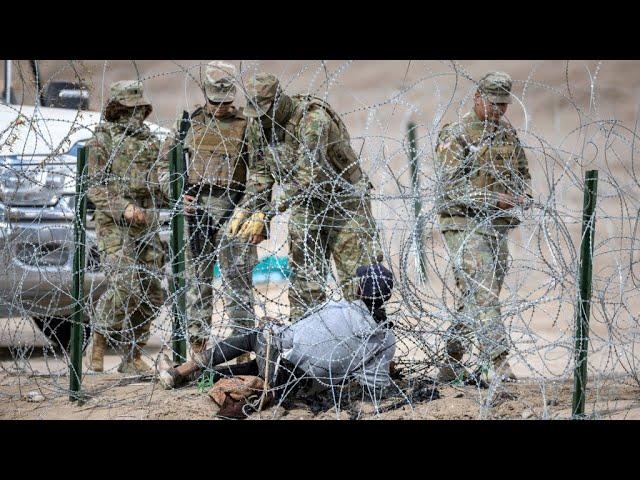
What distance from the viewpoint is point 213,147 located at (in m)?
6.65

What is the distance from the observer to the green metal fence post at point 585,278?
16.3 ft

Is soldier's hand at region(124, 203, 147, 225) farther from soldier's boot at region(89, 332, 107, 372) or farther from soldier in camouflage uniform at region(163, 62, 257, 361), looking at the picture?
soldier's boot at region(89, 332, 107, 372)

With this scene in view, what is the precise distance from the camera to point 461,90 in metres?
13.7

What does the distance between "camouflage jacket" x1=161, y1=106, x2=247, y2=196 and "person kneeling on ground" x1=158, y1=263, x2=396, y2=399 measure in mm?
1396

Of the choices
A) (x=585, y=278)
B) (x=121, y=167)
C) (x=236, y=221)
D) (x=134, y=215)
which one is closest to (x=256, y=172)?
(x=236, y=221)

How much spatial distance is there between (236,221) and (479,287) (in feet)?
4.84

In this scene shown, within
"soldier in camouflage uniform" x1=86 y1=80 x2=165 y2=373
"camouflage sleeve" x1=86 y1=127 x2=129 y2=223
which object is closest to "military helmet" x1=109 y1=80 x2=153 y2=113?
"soldier in camouflage uniform" x1=86 y1=80 x2=165 y2=373

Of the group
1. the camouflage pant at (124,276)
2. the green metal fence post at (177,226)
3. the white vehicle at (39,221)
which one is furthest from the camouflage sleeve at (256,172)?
the camouflage pant at (124,276)

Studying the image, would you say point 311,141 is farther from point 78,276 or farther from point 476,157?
point 78,276

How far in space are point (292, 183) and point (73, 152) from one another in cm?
256

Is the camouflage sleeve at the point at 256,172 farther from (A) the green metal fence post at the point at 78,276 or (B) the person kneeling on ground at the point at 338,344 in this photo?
(B) the person kneeling on ground at the point at 338,344

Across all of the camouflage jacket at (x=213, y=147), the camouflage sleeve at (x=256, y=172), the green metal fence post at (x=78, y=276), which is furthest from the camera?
the camouflage jacket at (x=213, y=147)

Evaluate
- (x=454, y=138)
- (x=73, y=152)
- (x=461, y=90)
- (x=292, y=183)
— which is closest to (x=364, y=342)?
(x=292, y=183)

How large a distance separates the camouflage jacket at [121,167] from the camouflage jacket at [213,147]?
0.23 metres
